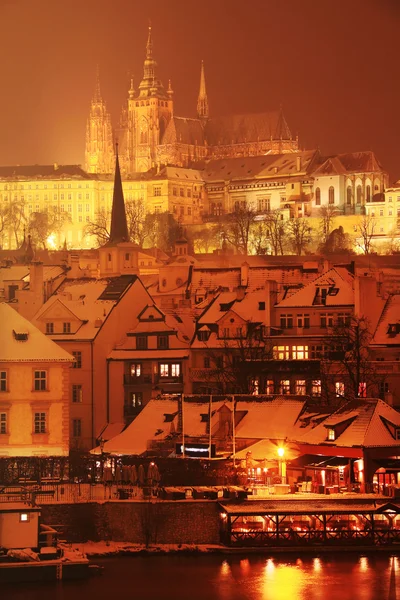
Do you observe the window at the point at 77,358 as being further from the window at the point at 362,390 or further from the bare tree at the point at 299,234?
the bare tree at the point at 299,234

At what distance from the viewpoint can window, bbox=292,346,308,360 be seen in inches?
2179

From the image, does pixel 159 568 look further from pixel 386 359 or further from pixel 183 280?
pixel 183 280

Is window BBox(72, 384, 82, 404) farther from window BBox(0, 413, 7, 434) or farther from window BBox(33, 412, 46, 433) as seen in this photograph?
window BBox(0, 413, 7, 434)

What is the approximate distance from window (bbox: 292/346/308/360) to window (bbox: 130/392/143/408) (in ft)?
15.6

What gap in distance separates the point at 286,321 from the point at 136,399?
17.0ft

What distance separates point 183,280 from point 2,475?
93.6 ft

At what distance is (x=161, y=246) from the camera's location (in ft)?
495

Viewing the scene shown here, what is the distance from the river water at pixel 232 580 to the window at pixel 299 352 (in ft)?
49.1

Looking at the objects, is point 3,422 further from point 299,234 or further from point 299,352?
point 299,234

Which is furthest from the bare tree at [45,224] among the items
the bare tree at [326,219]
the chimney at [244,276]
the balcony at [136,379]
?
the balcony at [136,379]

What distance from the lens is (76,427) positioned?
55.2 metres

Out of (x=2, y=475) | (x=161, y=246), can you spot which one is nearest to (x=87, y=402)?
(x=2, y=475)

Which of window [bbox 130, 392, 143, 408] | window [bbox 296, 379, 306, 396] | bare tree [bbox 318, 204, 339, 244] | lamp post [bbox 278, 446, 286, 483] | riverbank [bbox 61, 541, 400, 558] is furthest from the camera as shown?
bare tree [bbox 318, 204, 339, 244]

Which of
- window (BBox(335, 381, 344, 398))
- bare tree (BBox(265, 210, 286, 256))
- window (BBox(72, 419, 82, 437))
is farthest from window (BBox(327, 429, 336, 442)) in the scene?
bare tree (BBox(265, 210, 286, 256))
